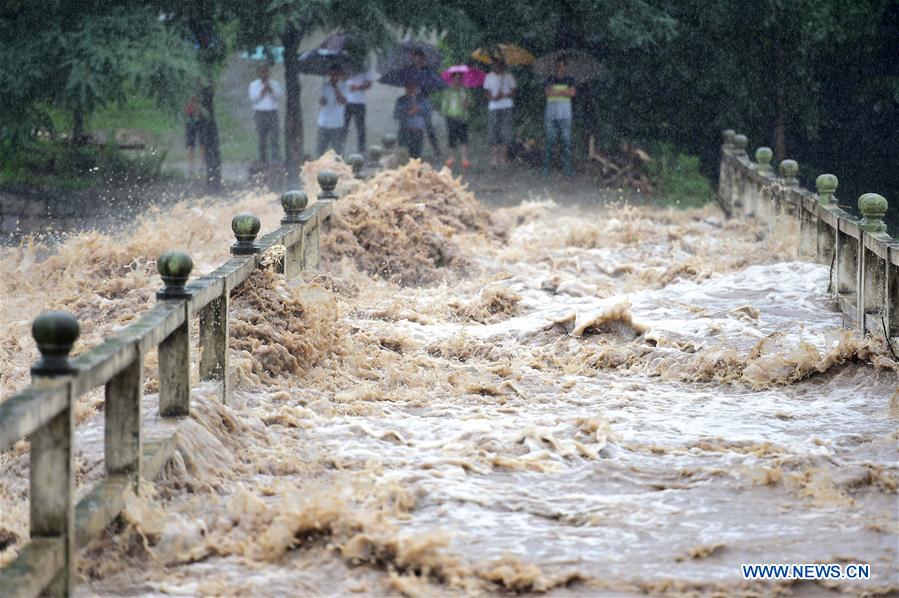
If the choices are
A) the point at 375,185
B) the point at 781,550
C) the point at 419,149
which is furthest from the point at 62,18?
the point at 781,550

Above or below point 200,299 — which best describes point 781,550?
below

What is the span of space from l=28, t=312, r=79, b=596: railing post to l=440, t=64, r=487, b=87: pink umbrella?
18.9 m

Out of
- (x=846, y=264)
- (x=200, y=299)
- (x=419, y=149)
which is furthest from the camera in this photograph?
(x=419, y=149)

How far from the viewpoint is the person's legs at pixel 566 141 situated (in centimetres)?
2183

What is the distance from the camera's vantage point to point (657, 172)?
73.6 ft

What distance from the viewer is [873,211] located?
938cm

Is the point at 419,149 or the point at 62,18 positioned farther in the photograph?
the point at 419,149

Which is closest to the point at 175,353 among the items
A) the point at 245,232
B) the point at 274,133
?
the point at 245,232

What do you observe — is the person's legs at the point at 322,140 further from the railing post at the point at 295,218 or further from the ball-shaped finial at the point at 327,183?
the railing post at the point at 295,218

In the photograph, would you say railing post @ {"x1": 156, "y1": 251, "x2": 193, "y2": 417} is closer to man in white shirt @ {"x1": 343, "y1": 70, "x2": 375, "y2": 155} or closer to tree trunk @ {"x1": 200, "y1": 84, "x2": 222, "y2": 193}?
tree trunk @ {"x1": 200, "y1": 84, "x2": 222, "y2": 193}

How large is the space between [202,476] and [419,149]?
54.4 ft

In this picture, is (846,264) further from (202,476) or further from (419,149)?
(419,149)

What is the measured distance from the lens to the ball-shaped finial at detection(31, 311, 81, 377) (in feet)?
14.8

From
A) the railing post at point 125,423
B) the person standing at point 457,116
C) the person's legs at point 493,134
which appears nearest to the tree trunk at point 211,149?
the person standing at point 457,116
